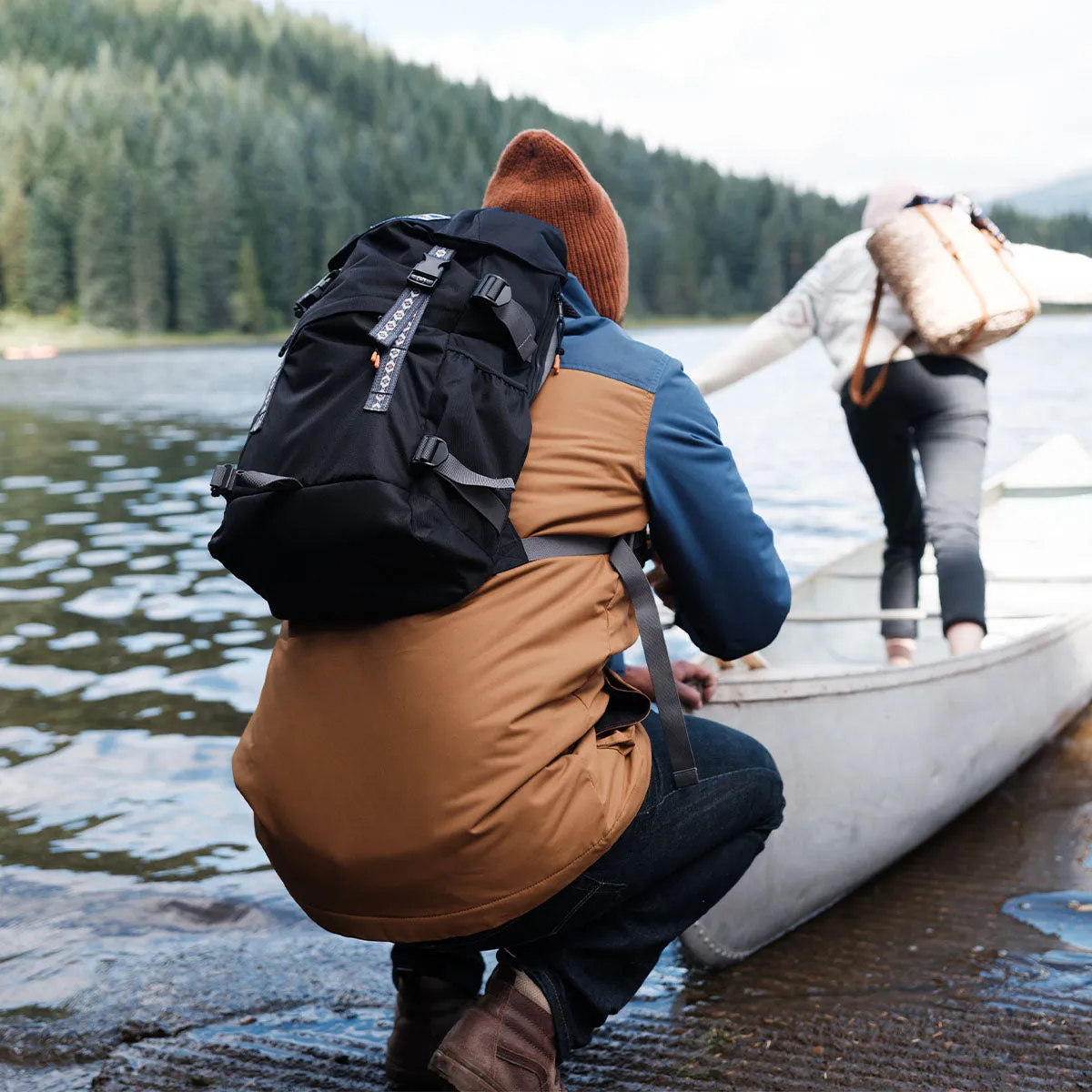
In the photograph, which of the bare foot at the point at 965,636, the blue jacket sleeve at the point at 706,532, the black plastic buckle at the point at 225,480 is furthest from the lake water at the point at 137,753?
the black plastic buckle at the point at 225,480

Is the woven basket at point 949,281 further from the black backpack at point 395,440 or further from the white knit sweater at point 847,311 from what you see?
the black backpack at point 395,440

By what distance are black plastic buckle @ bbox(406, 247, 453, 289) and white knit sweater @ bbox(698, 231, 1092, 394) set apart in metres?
2.04

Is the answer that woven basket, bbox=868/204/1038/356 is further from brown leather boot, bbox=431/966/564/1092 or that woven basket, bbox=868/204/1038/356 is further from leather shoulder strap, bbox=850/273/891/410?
brown leather boot, bbox=431/966/564/1092

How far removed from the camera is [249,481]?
1744 mm

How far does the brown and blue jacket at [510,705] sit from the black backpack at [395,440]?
0.06m

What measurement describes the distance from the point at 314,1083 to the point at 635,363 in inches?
67.5

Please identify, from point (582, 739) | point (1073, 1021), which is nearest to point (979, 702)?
point (1073, 1021)

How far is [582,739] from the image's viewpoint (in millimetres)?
1877

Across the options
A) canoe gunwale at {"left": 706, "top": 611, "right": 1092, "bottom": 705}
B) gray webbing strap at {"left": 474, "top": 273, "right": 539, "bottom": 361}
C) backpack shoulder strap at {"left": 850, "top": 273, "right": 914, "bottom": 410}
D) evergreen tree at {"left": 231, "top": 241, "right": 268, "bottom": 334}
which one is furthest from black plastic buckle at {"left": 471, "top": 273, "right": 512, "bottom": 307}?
evergreen tree at {"left": 231, "top": 241, "right": 268, "bottom": 334}

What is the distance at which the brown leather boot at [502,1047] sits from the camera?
2.00 metres

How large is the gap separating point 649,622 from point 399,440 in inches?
21.4

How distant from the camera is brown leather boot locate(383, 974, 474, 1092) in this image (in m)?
2.35

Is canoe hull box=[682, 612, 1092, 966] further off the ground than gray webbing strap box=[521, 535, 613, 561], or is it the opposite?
gray webbing strap box=[521, 535, 613, 561]

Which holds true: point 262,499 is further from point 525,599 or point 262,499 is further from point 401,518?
point 525,599
